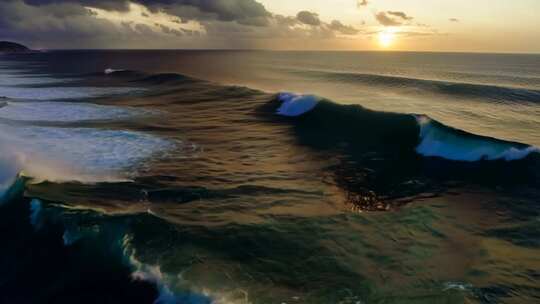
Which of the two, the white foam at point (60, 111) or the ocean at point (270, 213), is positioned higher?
the white foam at point (60, 111)

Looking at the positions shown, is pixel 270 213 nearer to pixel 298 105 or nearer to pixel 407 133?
pixel 407 133

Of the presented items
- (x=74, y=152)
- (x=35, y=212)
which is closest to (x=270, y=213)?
(x=35, y=212)

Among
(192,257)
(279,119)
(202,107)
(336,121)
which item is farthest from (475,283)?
(202,107)

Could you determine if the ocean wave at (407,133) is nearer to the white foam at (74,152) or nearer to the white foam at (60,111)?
the white foam at (74,152)

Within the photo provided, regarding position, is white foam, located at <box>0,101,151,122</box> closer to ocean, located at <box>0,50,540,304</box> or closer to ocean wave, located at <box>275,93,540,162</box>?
ocean, located at <box>0,50,540,304</box>

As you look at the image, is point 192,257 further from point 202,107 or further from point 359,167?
point 202,107

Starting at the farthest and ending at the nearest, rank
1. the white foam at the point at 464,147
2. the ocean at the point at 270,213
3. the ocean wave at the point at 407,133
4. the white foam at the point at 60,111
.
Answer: the white foam at the point at 60,111 < the ocean wave at the point at 407,133 < the white foam at the point at 464,147 < the ocean at the point at 270,213

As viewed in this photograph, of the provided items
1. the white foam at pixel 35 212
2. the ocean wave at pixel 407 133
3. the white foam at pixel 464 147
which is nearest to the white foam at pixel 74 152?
the white foam at pixel 35 212
